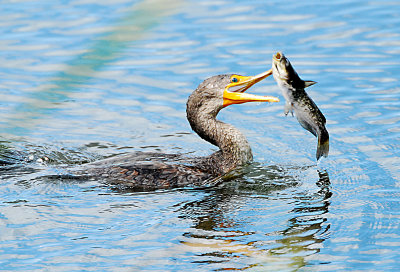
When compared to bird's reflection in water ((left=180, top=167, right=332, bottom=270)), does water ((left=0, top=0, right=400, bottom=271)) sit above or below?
above

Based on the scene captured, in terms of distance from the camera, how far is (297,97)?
6.15 m

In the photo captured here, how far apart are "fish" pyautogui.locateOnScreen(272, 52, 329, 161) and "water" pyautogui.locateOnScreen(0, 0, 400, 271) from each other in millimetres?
644

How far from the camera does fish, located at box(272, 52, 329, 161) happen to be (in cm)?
601

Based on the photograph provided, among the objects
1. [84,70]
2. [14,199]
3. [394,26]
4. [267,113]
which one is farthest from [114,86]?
[84,70]

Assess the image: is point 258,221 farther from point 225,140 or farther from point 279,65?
point 225,140

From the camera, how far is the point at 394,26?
11.1 metres

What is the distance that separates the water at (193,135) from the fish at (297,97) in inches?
25.3

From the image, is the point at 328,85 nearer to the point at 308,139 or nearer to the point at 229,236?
the point at 308,139

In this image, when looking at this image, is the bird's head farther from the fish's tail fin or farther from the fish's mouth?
the fish's tail fin

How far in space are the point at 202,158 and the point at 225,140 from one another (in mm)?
347

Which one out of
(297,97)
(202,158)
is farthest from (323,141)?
(202,158)

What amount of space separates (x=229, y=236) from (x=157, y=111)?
412cm

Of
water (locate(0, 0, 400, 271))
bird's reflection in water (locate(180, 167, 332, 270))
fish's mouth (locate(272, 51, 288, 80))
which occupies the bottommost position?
bird's reflection in water (locate(180, 167, 332, 270))

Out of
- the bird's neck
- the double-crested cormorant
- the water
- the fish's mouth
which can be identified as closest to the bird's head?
the double-crested cormorant
